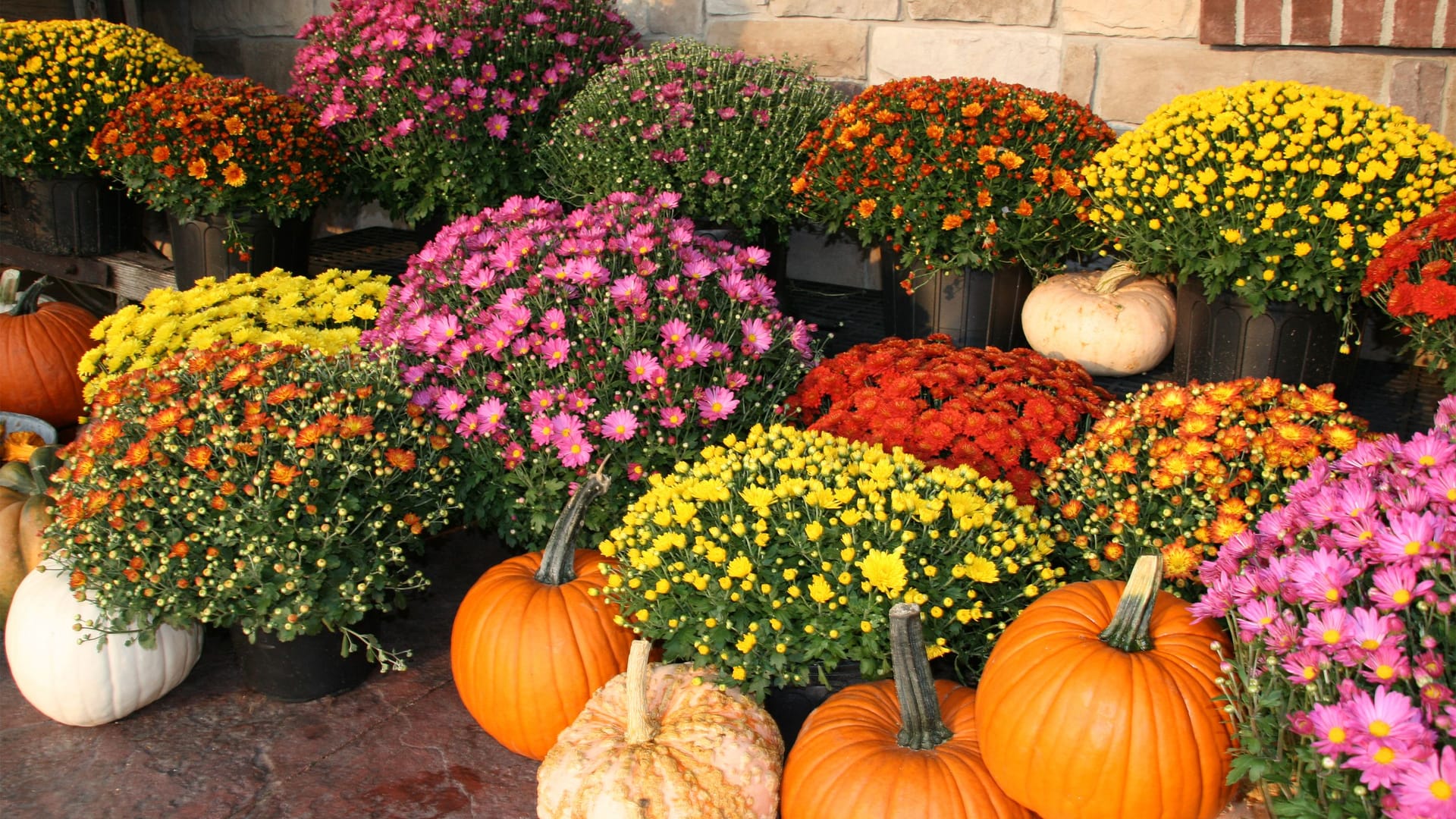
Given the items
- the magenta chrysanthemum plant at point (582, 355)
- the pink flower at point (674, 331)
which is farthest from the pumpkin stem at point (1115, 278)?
the pink flower at point (674, 331)

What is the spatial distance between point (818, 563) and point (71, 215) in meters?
4.70

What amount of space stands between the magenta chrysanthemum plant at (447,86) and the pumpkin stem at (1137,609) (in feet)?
11.2

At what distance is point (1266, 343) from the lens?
3.34 metres

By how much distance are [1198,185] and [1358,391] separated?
1.08 metres

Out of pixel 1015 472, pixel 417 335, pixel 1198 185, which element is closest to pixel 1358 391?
pixel 1198 185

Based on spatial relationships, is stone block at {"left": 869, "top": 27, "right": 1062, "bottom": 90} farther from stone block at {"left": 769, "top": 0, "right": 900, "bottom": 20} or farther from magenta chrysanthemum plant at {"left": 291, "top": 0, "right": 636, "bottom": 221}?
magenta chrysanthemum plant at {"left": 291, "top": 0, "right": 636, "bottom": 221}

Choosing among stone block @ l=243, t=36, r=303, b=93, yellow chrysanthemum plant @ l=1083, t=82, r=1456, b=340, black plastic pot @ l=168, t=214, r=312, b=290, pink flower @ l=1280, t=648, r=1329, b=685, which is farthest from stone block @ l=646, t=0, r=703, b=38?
pink flower @ l=1280, t=648, r=1329, b=685

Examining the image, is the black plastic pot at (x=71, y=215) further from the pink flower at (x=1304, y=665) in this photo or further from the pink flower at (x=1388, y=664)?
the pink flower at (x=1388, y=664)

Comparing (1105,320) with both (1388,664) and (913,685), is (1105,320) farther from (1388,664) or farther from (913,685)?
(1388,664)

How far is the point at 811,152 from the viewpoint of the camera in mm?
4273

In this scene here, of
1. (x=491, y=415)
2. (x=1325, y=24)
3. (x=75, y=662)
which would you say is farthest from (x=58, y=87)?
(x=1325, y=24)

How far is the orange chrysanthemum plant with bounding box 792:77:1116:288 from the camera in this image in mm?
3676

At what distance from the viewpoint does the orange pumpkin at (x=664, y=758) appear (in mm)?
2396

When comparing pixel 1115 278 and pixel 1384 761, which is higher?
pixel 1115 278
